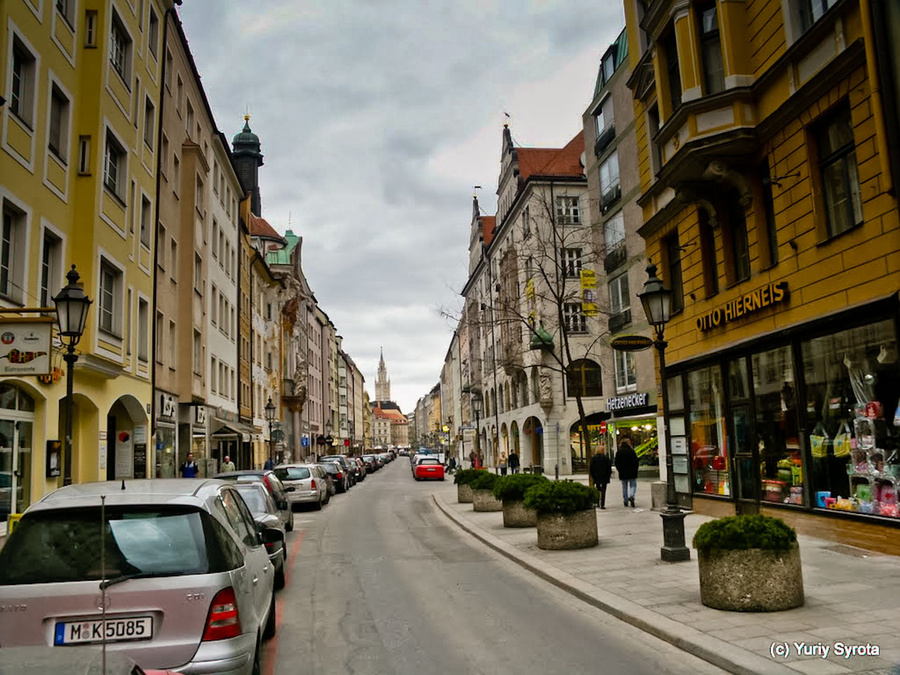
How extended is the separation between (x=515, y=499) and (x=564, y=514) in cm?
385

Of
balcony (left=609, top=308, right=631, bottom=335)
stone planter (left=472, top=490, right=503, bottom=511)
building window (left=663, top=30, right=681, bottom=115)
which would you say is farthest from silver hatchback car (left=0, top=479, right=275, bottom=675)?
balcony (left=609, top=308, right=631, bottom=335)

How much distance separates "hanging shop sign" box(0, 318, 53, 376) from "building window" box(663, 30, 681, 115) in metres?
13.3

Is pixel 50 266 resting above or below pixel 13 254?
above

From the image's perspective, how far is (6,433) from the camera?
14.4 metres

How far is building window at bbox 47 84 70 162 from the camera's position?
1709 centimetres

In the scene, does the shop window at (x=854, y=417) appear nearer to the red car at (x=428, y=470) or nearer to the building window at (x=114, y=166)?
the building window at (x=114, y=166)

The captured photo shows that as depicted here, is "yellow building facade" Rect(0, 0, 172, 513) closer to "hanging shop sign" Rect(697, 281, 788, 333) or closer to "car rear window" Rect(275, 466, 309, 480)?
"car rear window" Rect(275, 466, 309, 480)

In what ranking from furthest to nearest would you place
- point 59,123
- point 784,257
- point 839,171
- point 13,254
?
point 59,123, point 13,254, point 784,257, point 839,171

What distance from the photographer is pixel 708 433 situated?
54.8 feet

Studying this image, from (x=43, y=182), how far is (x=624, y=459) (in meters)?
15.5

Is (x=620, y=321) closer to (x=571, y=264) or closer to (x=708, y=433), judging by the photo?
(x=571, y=264)

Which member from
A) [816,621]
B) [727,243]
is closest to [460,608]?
[816,621]

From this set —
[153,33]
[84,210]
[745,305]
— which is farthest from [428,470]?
[745,305]

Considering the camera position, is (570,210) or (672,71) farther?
(570,210)
